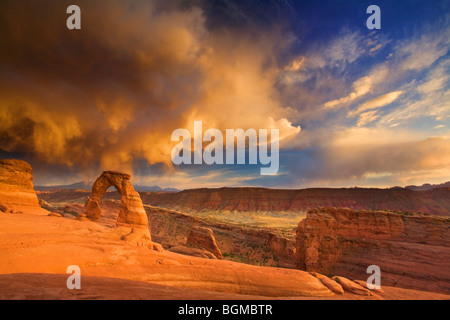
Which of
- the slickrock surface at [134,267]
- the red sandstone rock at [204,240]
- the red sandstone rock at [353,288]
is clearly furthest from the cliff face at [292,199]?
the red sandstone rock at [353,288]

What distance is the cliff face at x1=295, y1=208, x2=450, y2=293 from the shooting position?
17391 millimetres

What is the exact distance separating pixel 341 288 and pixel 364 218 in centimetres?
1889

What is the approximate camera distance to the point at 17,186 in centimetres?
2203

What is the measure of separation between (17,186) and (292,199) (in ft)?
408

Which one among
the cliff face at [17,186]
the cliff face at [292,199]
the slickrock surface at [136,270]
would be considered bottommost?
the cliff face at [292,199]

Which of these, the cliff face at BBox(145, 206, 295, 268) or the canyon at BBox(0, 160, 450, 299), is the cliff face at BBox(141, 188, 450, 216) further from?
the canyon at BBox(0, 160, 450, 299)

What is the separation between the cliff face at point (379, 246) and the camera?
17391 millimetres

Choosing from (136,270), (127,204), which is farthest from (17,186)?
(136,270)

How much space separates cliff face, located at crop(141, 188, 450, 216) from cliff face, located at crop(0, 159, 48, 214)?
92.6 meters

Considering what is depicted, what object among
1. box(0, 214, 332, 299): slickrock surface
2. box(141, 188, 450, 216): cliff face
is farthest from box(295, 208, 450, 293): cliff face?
box(141, 188, 450, 216): cliff face

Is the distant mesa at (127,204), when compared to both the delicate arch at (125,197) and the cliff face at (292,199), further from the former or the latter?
the cliff face at (292,199)

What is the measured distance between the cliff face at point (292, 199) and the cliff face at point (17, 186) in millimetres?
92628

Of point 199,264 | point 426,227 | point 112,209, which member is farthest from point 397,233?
point 112,209
